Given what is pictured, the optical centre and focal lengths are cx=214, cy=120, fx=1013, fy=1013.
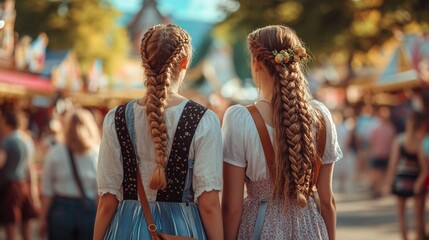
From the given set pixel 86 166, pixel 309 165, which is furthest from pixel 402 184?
pixel 309 165

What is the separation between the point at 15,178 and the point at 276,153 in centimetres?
619

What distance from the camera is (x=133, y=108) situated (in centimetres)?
462

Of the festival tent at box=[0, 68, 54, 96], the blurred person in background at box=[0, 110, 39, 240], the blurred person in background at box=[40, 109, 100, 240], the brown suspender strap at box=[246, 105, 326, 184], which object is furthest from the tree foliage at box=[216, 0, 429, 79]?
the brown suspender strap at box=[246, 105, 326, 184]

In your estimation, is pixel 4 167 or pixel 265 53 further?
pixel 4 167

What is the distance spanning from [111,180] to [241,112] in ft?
2.25

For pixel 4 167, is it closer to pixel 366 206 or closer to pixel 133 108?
pixel 133 108

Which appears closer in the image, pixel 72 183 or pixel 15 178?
pixel 72 183

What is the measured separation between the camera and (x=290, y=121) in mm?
4680

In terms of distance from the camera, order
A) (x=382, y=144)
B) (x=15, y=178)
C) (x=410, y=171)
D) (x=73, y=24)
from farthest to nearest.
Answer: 1. (x=73, y=24)
2. (x=382, y=144)
3. (x=410, y=171)
4. (x=15, y=178)

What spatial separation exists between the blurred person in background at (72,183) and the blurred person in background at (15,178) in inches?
106

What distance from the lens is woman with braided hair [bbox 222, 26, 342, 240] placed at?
15.4 feet

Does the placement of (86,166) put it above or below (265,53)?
below

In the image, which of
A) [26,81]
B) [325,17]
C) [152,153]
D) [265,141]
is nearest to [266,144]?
[265,141]

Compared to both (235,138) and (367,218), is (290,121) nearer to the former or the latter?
(235,138)
